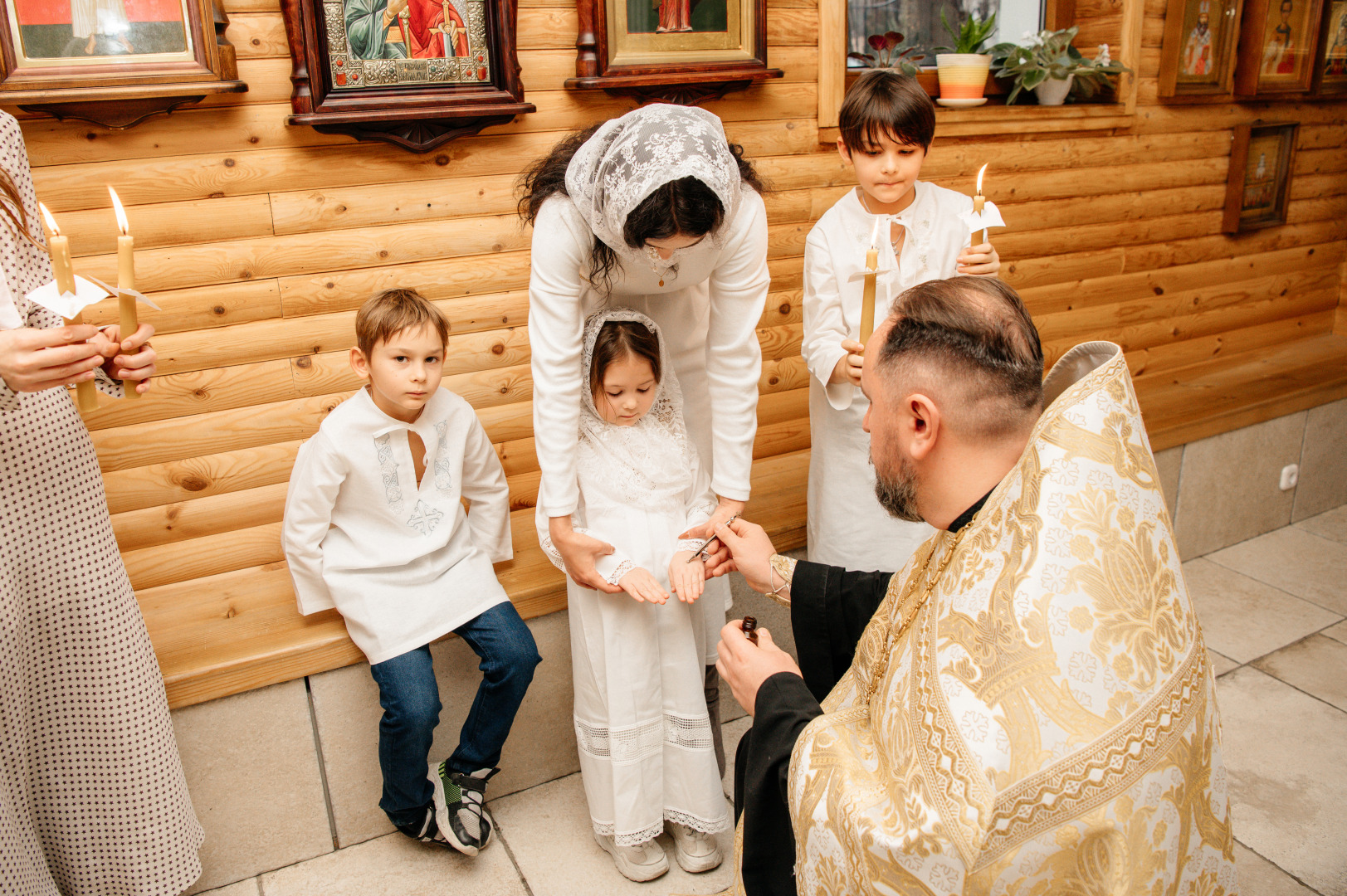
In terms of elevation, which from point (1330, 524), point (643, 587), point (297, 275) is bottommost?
point (1330, 524)

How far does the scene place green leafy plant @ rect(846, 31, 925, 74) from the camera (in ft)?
11.2

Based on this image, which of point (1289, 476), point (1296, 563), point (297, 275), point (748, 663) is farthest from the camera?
point (1289, 476)

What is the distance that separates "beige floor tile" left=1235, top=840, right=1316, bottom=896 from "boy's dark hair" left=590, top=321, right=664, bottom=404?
5.58ft


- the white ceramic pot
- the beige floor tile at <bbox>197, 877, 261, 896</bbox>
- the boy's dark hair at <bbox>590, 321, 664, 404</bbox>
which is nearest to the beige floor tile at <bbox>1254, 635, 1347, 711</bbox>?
the white ceramic pot

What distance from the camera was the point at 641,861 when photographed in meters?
2.27

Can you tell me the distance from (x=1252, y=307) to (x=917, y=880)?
14.4 feet

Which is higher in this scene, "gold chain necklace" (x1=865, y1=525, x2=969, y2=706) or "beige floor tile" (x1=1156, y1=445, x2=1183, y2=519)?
"gold chain necklace" (x1=865, y1=525, x2=969, y2=706)

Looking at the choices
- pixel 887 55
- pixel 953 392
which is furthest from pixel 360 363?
pixel 887 55

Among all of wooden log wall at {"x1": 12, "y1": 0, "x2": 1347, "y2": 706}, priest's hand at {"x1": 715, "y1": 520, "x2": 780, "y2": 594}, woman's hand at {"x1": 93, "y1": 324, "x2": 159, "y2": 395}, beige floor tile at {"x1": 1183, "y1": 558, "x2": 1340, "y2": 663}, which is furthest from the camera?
beige floor tile at {"x1": 1183, "y1": 558, "x2": 1340, "y2": 663}

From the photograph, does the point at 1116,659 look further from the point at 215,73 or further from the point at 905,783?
the point at 215,73

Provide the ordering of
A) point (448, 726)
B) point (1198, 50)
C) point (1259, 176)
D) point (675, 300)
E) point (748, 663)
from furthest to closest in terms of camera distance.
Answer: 1. point (1259, 176)
2. point (1198, 50)
3. point (448, 726)
4. point (675, 300)
5. point (748, 663)

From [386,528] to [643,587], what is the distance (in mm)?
650

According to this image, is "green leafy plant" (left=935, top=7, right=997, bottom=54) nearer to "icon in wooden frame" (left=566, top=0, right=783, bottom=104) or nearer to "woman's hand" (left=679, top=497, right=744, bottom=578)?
"icon in wooden frame" (left=566, top=0, right=783, bottom=104)

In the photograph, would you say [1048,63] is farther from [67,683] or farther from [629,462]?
[67,683]
